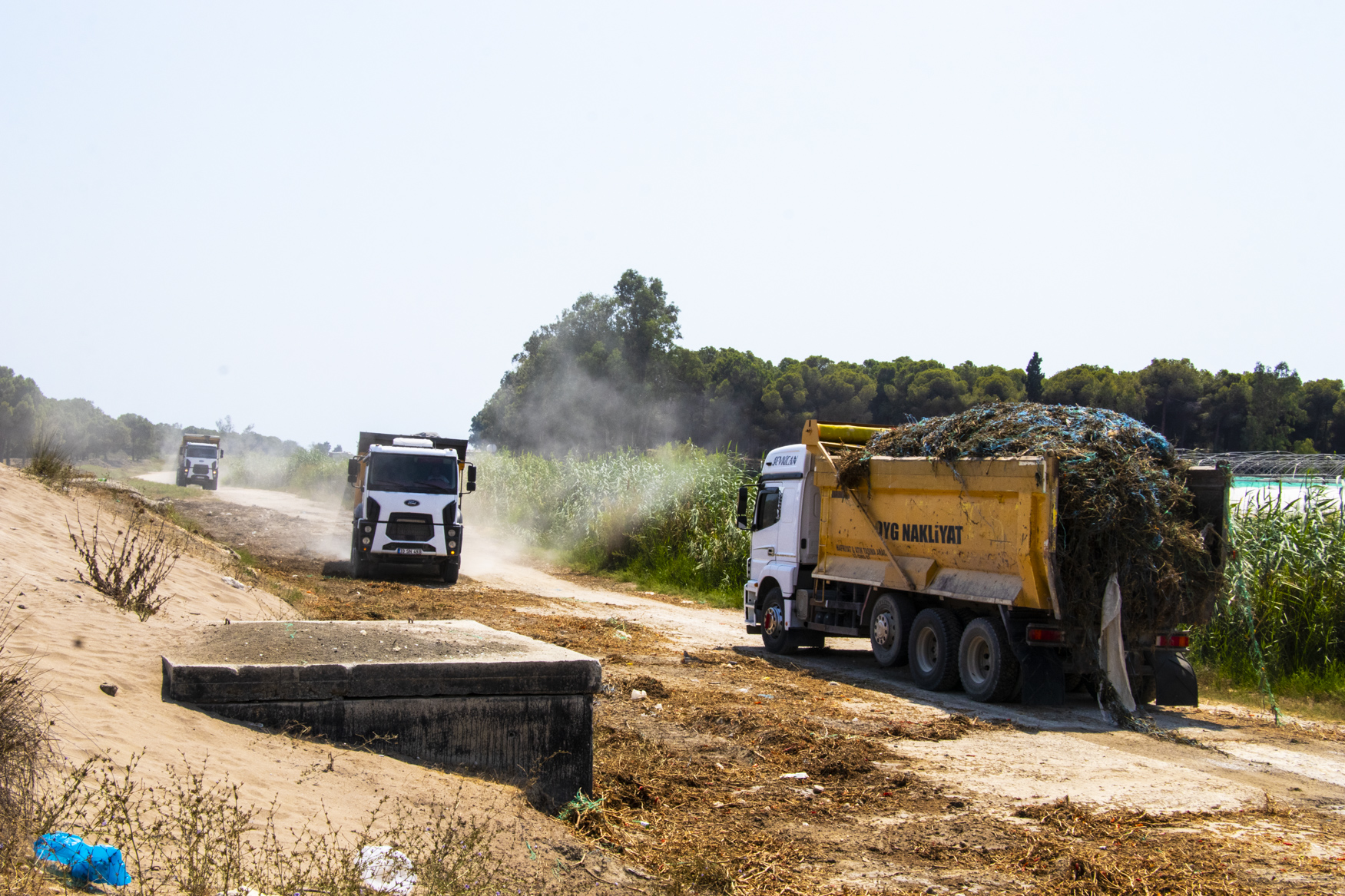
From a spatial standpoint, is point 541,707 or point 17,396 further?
point 17,396

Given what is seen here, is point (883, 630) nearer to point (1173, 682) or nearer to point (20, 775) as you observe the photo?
point (1173, 682)

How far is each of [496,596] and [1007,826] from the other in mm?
13553

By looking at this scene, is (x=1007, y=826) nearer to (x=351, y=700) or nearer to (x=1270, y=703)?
(x=351, y=700)

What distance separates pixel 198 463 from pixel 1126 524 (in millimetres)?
53106

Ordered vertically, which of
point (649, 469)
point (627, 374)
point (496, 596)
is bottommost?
point (496, 596)

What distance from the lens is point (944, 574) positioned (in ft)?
35.2

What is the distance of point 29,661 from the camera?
5727 mm

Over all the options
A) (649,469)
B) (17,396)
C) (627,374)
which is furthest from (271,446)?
(649,469)

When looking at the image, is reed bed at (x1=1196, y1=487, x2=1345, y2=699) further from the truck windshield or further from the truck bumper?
the truck windshield

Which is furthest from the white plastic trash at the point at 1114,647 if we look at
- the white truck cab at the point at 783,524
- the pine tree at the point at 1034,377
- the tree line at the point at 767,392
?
the pine tree at the point at 1034,377

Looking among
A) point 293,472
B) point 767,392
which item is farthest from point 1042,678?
point 293,472

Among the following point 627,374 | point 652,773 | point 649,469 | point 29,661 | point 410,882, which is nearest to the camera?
point 410,882

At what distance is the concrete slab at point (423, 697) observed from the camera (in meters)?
5.62

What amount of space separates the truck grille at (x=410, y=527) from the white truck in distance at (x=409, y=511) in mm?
15
